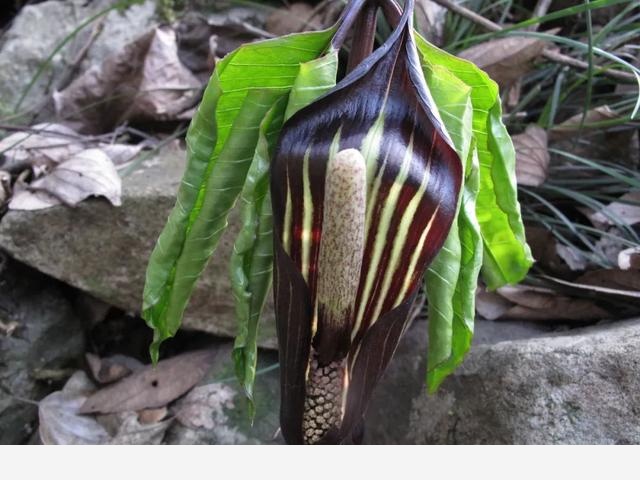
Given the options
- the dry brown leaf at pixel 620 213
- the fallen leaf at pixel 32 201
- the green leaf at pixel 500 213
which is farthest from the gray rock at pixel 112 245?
the dry brown leaf at pixel 620 213

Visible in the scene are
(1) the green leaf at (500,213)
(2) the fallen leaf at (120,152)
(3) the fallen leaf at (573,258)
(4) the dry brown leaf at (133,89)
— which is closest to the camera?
(1) the green leaf at (500,213)

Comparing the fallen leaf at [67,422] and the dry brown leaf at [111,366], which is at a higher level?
the fallen leaf at [67,422]

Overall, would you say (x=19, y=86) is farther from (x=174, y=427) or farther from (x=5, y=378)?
(x=174, y=427)

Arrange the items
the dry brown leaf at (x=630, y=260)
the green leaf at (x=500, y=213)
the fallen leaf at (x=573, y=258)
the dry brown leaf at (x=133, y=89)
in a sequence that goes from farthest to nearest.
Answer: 1. the dry brown leaf at (x=133, y=89)
2. the fallen leaf at (x=573, y=258)
3. the dry brown leaf at (x=630, y=260)
4. the green leaf at (x=500, y=213)

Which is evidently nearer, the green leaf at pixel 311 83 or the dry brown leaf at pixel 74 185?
the green leaf at pixel 311 83

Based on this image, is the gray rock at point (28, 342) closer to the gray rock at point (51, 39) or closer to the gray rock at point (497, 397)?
the gray rock at point (497, 397)
